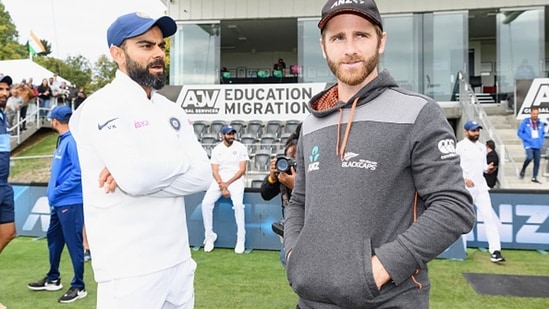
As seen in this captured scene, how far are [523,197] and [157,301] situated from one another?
6075 millimetres

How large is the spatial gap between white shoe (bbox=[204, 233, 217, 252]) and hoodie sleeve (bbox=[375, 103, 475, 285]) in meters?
5.61

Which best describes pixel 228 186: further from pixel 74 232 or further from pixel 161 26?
pixel 161 26

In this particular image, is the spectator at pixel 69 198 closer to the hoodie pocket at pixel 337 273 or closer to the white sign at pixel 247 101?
the hoodie pocket at pixel 337 273

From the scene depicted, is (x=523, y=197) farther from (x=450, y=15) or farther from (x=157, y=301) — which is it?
(x=450, y=15)

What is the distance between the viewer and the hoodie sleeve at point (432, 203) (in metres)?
1.24

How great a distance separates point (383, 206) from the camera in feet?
4.26

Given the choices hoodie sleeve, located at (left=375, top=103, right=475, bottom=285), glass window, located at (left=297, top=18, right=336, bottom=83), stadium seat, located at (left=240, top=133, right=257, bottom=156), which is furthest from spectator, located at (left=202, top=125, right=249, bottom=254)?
glass window, located at (left=297, top=18, right=336, bottom=83)

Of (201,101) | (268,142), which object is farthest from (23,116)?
(268,142)

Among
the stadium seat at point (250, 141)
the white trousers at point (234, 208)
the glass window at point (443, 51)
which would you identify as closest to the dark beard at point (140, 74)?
the white trousers at point (234, 208)

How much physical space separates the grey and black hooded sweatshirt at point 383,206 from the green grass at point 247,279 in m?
3.14

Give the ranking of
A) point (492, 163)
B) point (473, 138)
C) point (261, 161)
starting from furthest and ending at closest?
1. point (261, 161)
2. point (492, 163)
3. point (473, 138)

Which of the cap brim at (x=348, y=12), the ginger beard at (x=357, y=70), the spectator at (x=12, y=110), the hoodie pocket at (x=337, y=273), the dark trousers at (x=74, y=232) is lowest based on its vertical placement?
the dark trousers at (x=74, y=232)

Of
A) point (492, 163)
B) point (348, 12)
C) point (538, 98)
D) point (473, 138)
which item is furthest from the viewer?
point (538, 98)

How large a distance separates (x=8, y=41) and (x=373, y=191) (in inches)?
2341
